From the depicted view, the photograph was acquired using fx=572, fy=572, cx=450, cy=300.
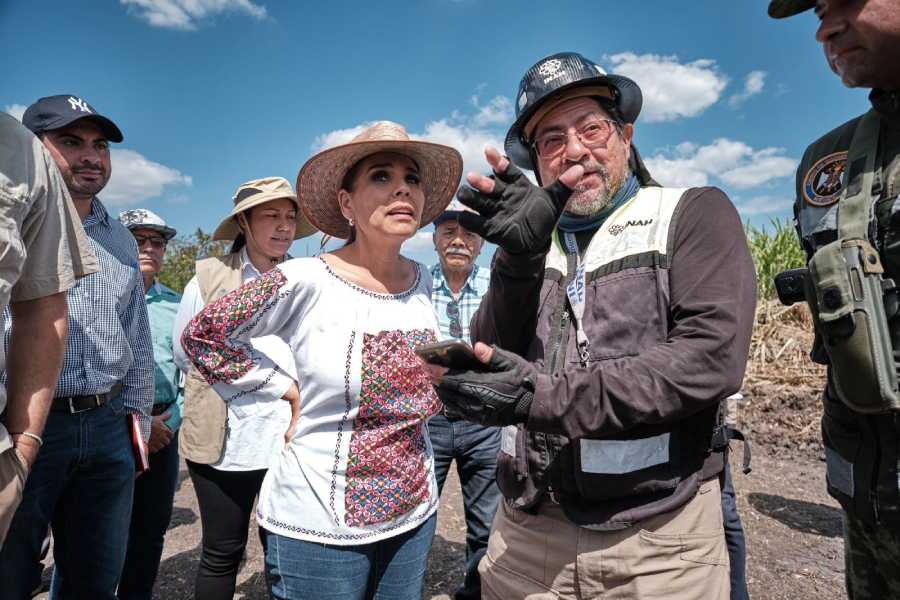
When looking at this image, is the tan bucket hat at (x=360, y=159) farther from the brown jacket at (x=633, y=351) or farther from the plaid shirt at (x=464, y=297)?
the plaid shirt at (x=464, y=297)

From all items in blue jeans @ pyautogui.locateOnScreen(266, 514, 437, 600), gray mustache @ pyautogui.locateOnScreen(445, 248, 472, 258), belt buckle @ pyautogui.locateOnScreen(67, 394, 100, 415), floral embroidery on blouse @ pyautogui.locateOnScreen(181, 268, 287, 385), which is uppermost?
gray mustache @ pyautogui.locateOnScreen(445, 248, 472, 258)

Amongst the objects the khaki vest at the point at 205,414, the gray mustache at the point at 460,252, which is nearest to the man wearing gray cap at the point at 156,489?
the khaki vest at the point at 205,414

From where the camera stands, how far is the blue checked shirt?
253 centimetres

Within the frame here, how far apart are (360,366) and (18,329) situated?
1038 millimetres

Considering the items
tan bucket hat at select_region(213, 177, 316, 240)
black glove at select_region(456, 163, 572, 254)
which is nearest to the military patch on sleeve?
black glove at select_region(456, 163, 572, 254)

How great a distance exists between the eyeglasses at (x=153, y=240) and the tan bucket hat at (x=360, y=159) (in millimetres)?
2459

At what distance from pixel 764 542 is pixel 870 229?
373 cm

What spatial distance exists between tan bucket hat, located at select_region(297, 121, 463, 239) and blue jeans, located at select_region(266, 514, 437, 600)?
1.34 metres

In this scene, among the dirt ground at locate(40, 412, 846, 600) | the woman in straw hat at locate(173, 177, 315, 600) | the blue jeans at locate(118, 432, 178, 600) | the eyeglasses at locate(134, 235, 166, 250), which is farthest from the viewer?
the eyeglasses at locate(134, 235, 166, 250)

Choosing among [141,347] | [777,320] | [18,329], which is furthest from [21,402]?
[777,320]

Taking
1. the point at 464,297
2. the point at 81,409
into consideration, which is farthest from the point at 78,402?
the point at 464,297

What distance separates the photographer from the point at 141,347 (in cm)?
302

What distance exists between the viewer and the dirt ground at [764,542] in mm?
3801

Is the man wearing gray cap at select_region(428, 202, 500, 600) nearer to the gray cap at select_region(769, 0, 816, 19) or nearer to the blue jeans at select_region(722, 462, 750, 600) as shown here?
the blue jeans at select_region(722, 462, 750, 600)
